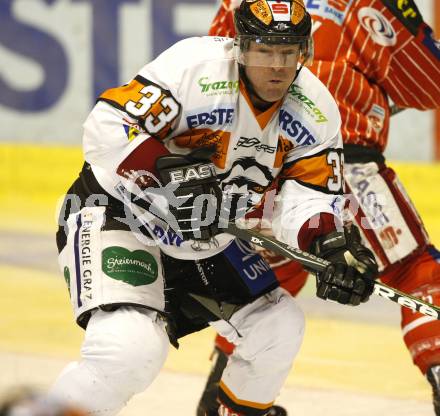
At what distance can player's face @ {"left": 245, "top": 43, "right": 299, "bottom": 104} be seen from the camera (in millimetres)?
2867

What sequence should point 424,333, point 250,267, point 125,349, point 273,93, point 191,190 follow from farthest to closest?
1. point 424,333
2. point 250,267
3. point 273,93
4. point 191,190
5. point 125,349

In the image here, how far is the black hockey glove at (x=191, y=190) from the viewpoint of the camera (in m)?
2.79

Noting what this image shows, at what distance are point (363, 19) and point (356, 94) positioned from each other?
242mm

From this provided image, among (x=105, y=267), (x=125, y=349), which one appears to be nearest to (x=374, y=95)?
(x=105, y=267)

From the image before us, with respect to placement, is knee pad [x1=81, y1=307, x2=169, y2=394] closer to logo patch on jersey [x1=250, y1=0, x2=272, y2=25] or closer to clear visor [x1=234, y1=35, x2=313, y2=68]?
clear visor [x1=234, y1=35, x2=313, y2=68]

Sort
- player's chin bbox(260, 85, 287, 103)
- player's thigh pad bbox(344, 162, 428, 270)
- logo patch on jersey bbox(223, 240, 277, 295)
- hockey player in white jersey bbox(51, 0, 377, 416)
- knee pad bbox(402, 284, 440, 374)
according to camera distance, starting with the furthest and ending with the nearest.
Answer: player's thigh pad bbox(344, 162, 428, 270)
knee pad bbox(402, 284, 440, 374)
logo patch on jersey bbox(223, 240, 277, 295)
player's chin bbox(260, 85, 287, 103)
hockey player in white jersey bbox(51, 0, 377, 416)

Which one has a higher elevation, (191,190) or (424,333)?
(191,190)

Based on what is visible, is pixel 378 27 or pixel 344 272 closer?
pixel 344 272

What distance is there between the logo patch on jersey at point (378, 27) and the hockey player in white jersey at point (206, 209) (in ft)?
2.21

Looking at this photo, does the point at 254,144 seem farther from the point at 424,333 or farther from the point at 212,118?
the point at 424,333

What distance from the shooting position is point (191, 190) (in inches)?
110

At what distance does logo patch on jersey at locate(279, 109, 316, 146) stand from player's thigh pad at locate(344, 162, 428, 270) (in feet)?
2.12

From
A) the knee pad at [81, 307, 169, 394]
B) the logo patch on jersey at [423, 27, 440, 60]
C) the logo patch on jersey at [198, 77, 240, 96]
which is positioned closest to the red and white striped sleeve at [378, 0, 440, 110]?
the logo patch on jersey at [423, 27, 440, 60]

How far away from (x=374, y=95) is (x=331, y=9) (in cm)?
31
